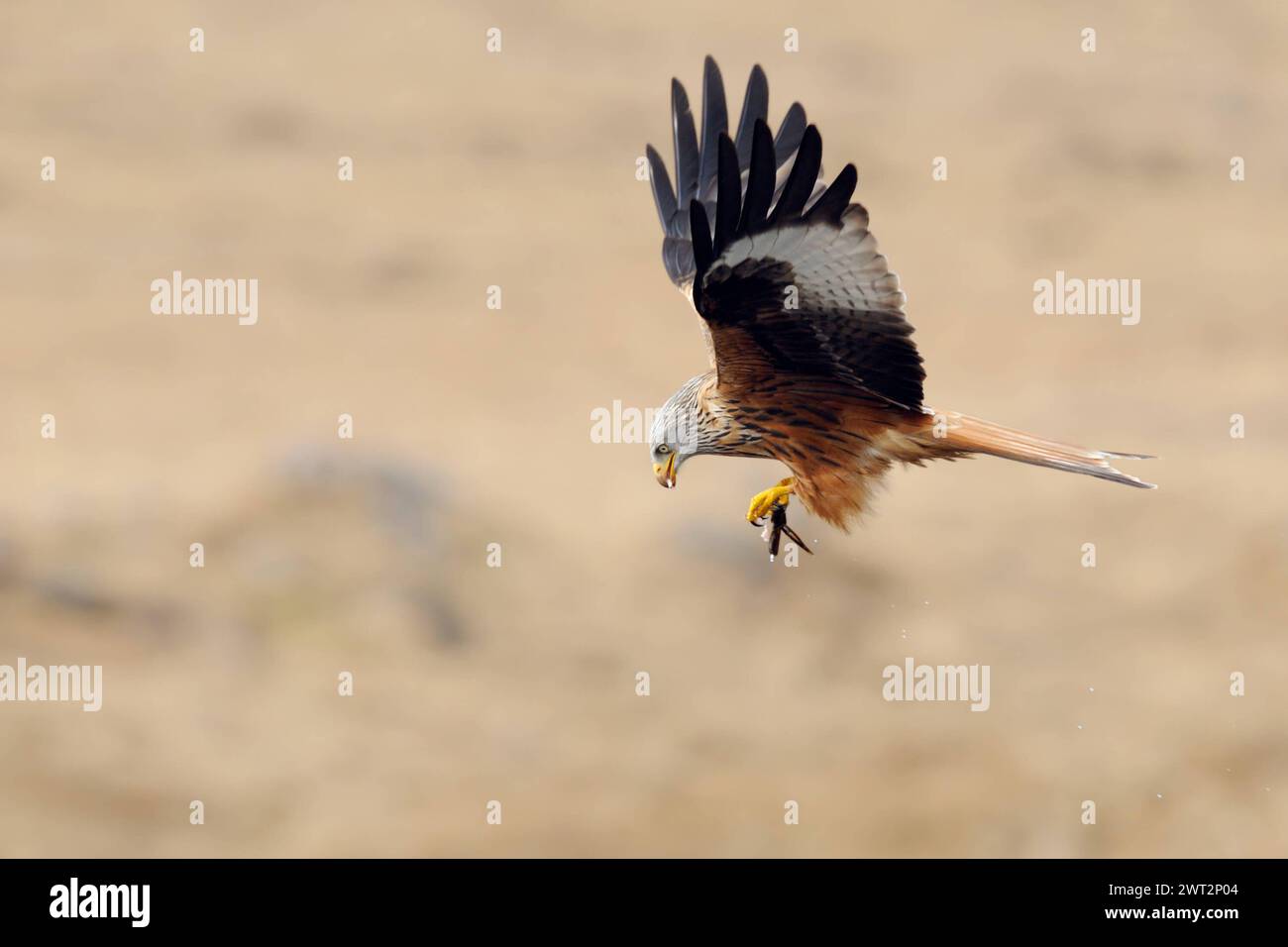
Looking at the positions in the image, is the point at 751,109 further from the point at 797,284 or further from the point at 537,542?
the point at 537,542

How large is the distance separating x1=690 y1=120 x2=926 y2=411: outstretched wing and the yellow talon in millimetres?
559

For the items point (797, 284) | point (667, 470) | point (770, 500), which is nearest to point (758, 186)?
point (797, 284)

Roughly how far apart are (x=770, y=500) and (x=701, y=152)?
1430 millimetres

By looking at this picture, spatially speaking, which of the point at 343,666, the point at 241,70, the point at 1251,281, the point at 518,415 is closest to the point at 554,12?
the point at 241,70

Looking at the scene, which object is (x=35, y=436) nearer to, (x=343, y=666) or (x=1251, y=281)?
(x=343, y=666)

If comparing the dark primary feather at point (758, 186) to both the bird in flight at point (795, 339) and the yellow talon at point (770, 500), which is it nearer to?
the bird in flight at point (795, 339)

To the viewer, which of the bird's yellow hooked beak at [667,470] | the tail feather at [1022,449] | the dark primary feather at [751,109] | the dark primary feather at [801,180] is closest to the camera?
the dark primary feather at [801,180]

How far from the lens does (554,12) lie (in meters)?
27.8

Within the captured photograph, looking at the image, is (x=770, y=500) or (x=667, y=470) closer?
(x=667, y=470)

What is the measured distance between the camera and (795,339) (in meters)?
6.51

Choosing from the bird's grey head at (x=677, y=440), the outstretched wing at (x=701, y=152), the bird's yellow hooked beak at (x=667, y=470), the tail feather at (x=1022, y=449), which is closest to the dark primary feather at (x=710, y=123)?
the outstretched wing at (x=701, y=152)

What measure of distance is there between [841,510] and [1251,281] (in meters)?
20.3

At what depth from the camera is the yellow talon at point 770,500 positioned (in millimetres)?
7047

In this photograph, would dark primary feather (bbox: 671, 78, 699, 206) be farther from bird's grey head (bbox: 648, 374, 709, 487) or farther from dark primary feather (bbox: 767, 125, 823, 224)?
dark primary feather (bbox: 767, 125, 823, 224)
